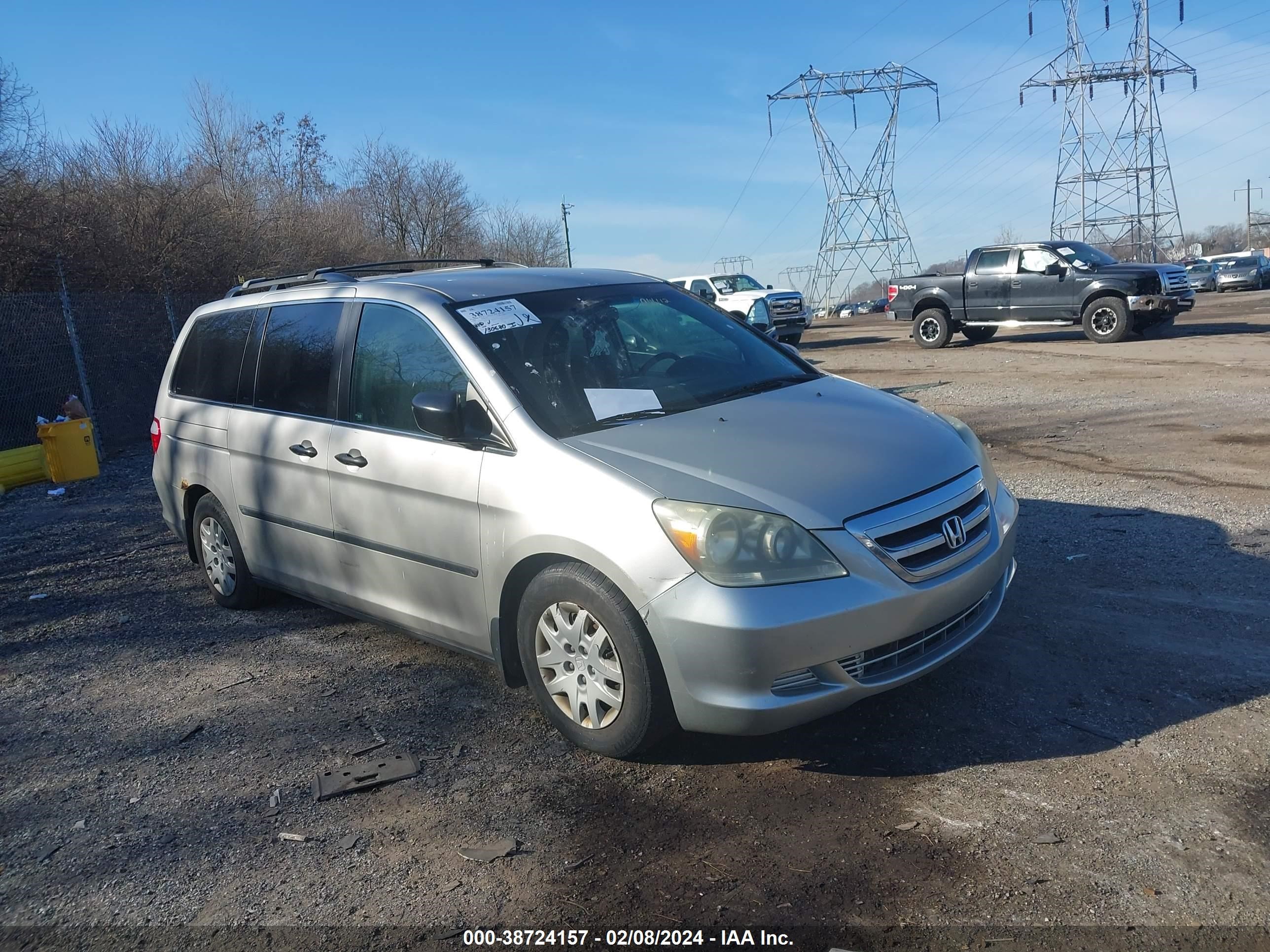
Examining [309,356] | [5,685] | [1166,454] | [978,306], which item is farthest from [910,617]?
[978,306]

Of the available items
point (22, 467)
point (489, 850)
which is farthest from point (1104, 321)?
point (489, 850)

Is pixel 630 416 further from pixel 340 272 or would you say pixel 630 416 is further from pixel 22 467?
pixel 22 467

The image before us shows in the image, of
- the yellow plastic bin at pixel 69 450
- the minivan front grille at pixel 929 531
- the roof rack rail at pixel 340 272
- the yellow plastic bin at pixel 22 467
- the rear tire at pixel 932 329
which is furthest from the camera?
the rear tire at pixel 932 329

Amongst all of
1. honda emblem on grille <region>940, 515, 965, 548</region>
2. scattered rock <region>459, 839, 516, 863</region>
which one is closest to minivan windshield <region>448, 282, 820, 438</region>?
honda emblem on grille <region>940, 515, 965, 548</region>

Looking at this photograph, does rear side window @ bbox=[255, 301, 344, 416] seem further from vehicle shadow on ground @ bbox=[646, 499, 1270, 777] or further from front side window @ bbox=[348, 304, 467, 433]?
vehicle shadow on ground @ bbox=[646, 499, 1270, 777]

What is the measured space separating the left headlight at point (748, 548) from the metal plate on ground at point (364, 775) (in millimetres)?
1445

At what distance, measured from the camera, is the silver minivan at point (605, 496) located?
3299 millimetres

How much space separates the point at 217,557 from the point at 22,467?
24.2ft

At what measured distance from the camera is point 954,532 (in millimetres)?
3625

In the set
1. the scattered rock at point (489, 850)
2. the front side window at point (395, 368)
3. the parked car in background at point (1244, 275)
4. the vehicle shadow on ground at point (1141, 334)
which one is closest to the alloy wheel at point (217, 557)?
the front side window at point (395, 368)

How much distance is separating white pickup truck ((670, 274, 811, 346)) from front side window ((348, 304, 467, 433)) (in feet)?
65.5

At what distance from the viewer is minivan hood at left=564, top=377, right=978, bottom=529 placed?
3400 millimetres

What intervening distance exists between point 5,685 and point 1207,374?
534 inches

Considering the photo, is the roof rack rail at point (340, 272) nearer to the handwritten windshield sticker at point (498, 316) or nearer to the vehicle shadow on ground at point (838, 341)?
the handwritten windshield sticker at point (498, 316)
